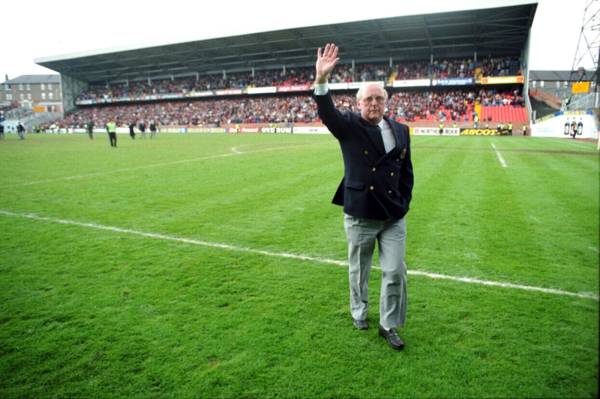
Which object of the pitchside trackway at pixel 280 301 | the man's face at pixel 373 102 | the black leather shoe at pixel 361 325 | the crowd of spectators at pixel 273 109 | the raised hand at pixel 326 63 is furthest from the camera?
the crowd of spectators at pixel 273 109

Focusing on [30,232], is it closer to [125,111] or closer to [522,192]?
[522,192]

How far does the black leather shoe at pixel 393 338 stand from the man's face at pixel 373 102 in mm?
1866

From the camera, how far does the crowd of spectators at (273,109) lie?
47.1m

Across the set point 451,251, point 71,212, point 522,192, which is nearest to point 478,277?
point 451,251

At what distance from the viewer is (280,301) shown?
4.18 metres

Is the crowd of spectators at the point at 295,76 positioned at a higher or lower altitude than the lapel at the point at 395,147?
higher

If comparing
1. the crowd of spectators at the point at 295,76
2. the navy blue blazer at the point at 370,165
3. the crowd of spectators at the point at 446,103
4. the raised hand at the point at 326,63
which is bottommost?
the navy blue blazer at the point at 370,165

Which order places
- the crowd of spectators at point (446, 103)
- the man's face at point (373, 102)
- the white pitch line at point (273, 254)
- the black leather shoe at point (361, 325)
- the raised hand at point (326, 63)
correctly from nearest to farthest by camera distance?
1. the raised hand at point (326, 63)
2. the man's face at point (373, 102)
3. the black leather shoe at point (361, 325)
4. the white pitch line at point (273, 254)
5. the crowd of spectators at point (446, 103)

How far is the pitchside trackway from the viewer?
9.43 feet

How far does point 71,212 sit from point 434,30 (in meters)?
47.4

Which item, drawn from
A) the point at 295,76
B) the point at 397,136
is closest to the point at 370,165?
the point at 397,136

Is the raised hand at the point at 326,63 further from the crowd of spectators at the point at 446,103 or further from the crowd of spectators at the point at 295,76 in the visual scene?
the crowd of spectators at the point at 295,76

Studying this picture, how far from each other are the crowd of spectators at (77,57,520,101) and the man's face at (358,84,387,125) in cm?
5136

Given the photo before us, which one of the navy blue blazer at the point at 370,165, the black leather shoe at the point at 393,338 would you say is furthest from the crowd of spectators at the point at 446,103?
the black leather shoe at the point at 393,338
